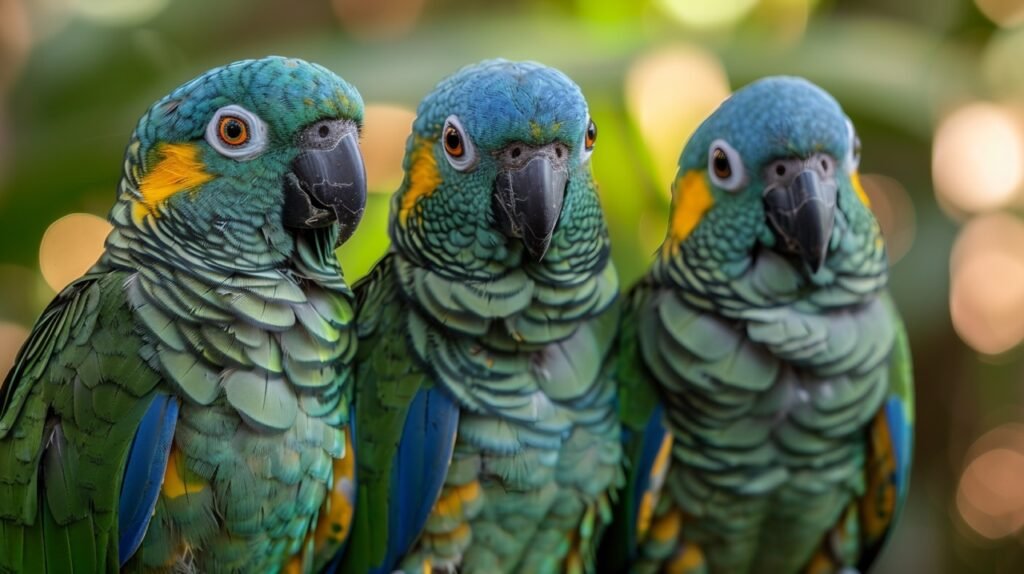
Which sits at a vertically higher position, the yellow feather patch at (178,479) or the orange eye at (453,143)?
the orange eye at (453,143)

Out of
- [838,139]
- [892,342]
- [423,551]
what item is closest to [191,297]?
[423,551]

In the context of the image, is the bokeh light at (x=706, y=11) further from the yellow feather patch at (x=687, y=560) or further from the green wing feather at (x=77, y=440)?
the green wing feather at (x=77, y=440)

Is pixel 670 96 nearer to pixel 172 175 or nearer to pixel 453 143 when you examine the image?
pixel 453 143

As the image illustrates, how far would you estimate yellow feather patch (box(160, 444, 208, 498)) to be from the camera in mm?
1441

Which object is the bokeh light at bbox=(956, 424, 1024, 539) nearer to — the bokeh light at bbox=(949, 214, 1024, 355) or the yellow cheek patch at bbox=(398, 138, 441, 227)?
the bokeh light at bbox=(949, 214, 1024, 355)

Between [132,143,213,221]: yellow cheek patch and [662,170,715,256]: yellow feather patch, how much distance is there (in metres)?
0.82

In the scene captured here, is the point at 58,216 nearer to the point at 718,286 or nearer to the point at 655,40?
the point at 655,40

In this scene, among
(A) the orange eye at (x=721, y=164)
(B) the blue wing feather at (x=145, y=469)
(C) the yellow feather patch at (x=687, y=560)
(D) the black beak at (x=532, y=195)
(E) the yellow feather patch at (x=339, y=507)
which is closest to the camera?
(B) the blue wing feather at (x=145, y=469)

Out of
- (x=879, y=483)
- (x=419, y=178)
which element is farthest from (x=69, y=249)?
(x=879, y=483)

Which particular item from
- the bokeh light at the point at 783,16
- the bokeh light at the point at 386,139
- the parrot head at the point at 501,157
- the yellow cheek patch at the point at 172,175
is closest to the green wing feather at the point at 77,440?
the yellow cheek patch at the point at 172,175

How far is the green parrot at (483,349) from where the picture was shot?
1.58m

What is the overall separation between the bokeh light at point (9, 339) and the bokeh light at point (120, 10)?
0.99 metres

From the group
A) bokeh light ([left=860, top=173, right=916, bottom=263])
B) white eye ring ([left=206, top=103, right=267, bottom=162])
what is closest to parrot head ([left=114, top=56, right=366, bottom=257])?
white eye ring ([left=206, top=103, right=267, bottom=162])

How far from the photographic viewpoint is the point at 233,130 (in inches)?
57.8
